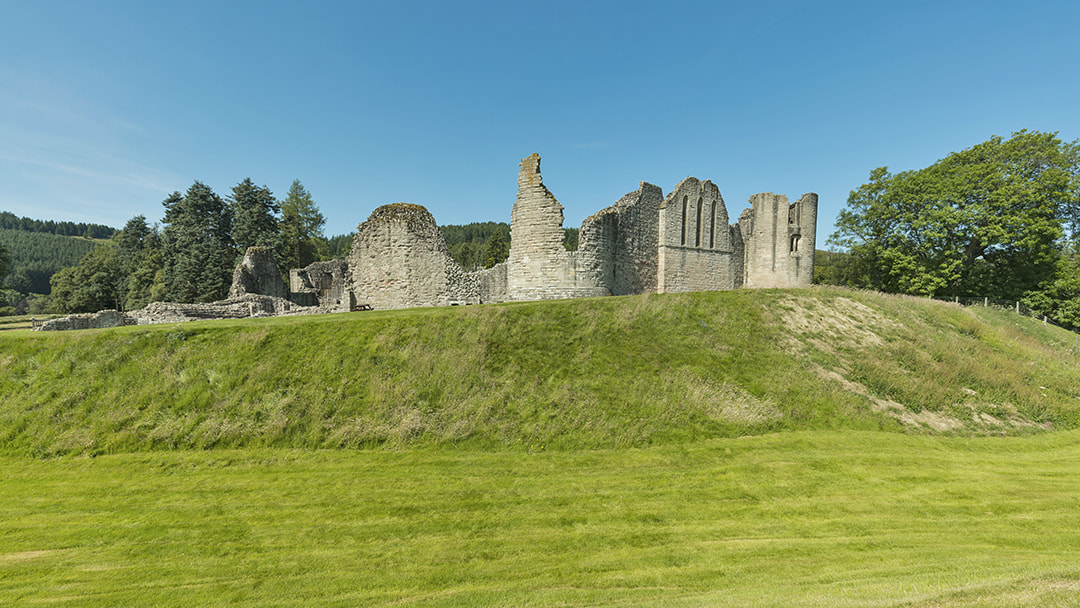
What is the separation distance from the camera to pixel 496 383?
9.25m

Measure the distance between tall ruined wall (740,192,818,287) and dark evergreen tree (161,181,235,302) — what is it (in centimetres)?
4457

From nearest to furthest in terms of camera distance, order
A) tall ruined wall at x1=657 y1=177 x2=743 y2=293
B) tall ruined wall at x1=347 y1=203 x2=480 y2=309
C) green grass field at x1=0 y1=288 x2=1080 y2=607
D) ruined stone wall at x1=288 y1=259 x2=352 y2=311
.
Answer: green grass field at x1=0 y1=288 x2=1080 y2=607
tall ruined wall at x1=347 y1=203 x2=480 y2=309
tall ruined wall at x1=657 y1=177 x2=743 y2=293
ruined stone wall at x1=288 y1=259 x2=352 y2=311

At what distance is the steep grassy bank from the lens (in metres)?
7.94

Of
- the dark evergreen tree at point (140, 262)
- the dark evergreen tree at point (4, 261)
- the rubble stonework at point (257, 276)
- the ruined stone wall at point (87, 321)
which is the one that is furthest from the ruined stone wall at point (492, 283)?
the dark evergreen tree at point (4, 261)

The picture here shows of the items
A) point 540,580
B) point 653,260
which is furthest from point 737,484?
point 653,260

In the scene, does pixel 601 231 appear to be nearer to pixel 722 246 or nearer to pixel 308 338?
pixel 722 246

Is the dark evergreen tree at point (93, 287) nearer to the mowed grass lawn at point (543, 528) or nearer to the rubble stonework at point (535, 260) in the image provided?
the rubble stonework at point (535, 260)

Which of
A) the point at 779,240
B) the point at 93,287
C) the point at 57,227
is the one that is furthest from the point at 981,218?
the point at 57,227

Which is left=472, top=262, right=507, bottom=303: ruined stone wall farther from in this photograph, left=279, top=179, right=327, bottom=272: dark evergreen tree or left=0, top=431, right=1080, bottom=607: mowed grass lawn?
left=279, top=179, right=327, bottom=272: dark evergreen tree

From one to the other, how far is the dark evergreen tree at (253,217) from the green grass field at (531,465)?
36.4 metres

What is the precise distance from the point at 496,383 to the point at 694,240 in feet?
58.3

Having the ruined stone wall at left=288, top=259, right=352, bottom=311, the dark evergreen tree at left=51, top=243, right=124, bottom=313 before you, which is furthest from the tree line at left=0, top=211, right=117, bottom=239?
the ruined stone wall at left=288, top=259, right=352, bottom=311

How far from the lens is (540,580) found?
4.57 meters

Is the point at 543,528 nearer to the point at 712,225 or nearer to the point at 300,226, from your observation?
the point at 712,225
